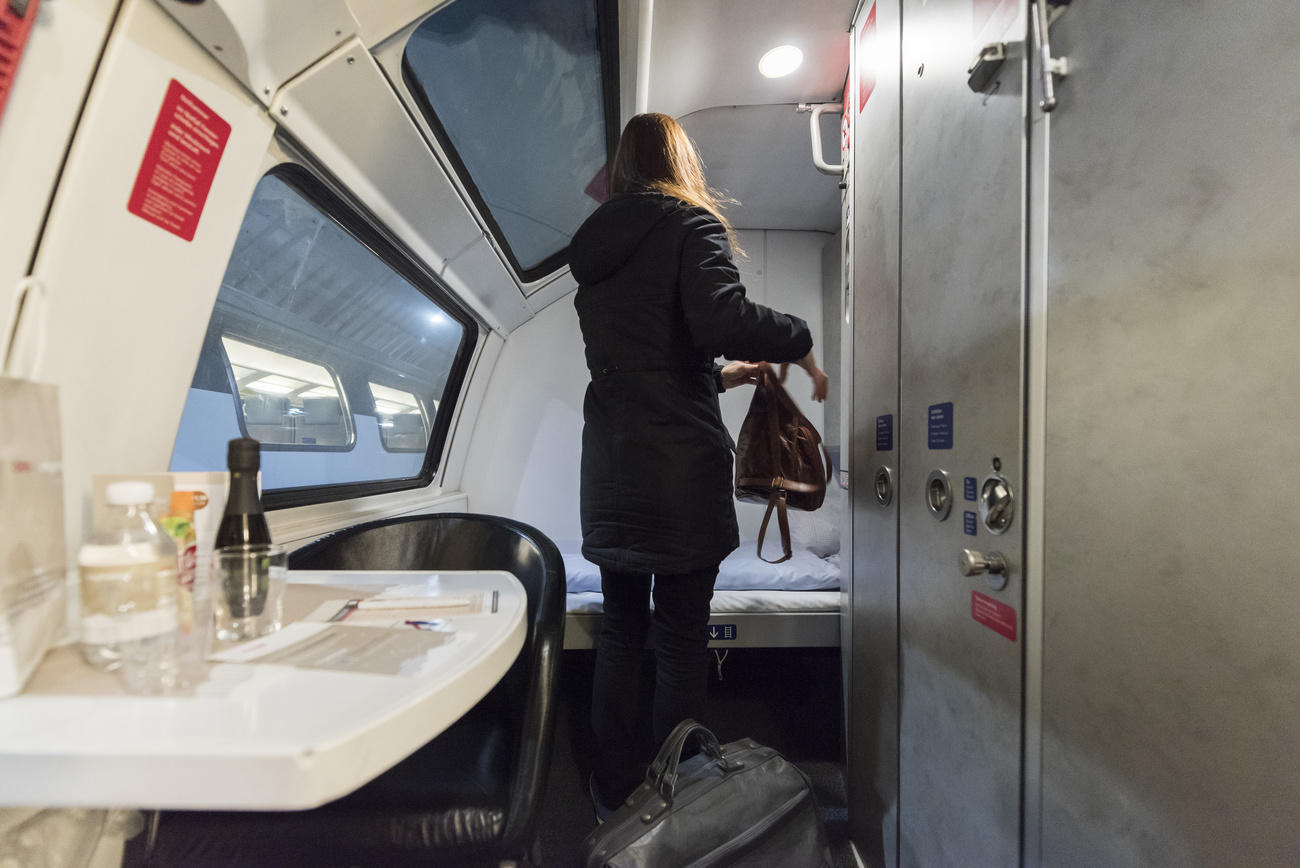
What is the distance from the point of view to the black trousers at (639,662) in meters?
1.48

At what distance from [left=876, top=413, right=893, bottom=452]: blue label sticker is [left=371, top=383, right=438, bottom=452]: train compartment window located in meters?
1.99

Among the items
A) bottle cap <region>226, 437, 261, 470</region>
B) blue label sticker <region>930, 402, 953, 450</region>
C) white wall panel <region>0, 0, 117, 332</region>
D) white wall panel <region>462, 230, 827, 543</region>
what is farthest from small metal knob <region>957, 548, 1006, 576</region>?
white wall panel <region>462, 230, 827, 543</region>

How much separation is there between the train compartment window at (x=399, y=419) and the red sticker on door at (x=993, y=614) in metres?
2.29

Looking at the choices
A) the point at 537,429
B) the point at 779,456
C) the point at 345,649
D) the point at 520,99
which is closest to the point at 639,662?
the point at 779,456

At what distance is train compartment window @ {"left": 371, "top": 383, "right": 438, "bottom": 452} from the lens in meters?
2.54

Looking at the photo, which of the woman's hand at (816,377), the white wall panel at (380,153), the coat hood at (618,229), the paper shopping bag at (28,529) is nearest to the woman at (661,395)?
the coat hood at (618,229)

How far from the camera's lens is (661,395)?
1.42 metres

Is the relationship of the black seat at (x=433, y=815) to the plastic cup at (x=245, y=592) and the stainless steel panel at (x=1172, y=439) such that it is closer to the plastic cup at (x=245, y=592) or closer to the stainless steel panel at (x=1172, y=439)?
the plastic cup at (x=245, y=592)

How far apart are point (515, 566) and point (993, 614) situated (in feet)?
3.36

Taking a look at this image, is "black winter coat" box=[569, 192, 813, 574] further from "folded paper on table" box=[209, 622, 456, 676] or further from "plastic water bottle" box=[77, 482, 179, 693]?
"plastic water bottle" box=[77, 482, 179, 693]

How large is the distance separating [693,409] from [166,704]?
1116 millimetres

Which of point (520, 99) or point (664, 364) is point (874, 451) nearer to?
point (664, 364)

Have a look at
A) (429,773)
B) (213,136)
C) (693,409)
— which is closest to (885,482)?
(693,409)

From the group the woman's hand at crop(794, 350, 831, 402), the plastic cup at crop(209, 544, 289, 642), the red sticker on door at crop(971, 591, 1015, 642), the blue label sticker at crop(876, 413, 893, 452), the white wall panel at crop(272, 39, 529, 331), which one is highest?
the white wall panel at crop(272, 39, 529, 331)
